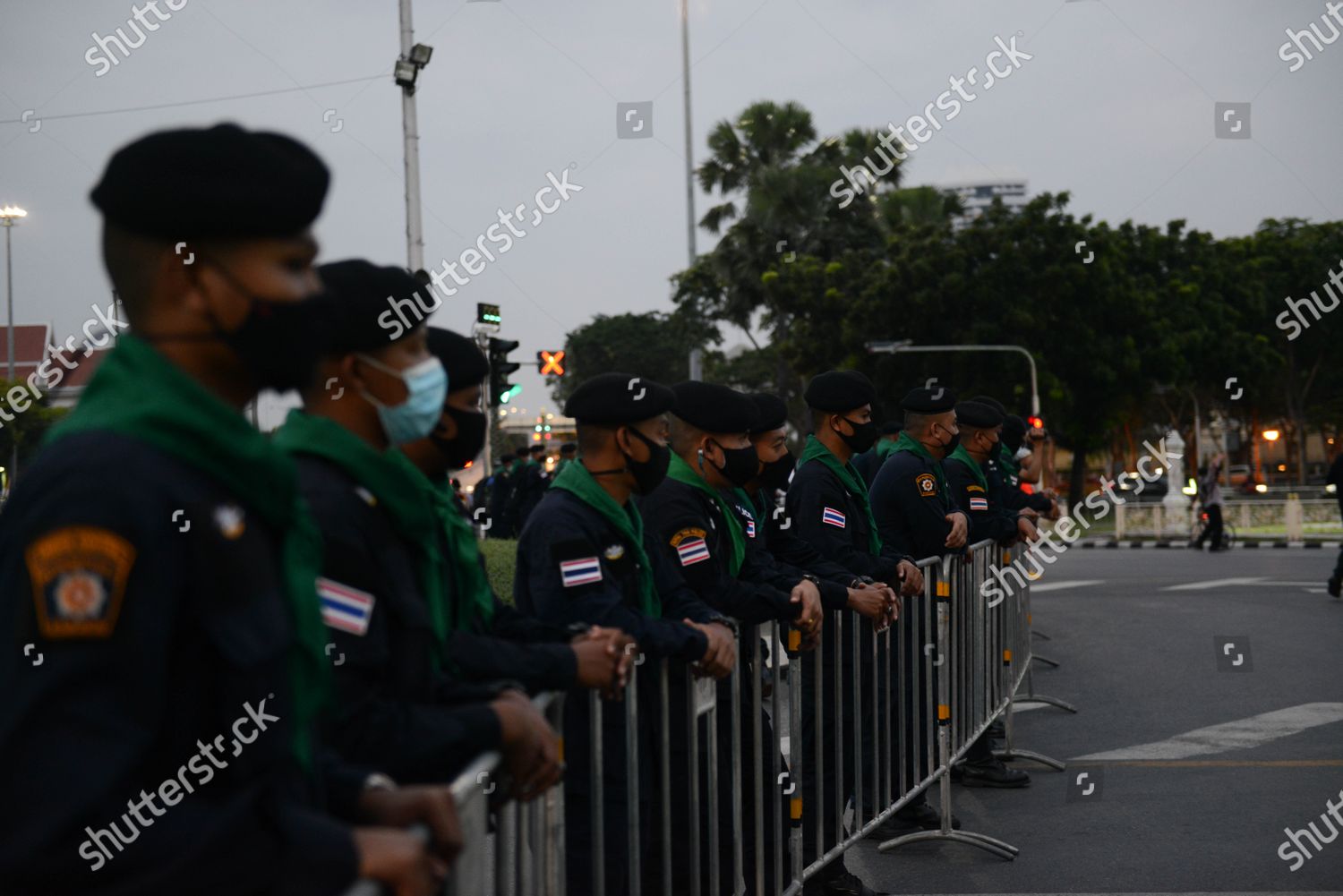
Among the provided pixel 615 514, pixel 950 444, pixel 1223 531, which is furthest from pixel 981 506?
pixel 1223 531

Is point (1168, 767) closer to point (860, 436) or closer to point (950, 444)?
point (950, 444)

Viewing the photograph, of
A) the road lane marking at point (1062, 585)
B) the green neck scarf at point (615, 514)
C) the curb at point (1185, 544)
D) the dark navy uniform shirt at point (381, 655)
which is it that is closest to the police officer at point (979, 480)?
the green neck scarf at point (615, 514)

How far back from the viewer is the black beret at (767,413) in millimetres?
6129

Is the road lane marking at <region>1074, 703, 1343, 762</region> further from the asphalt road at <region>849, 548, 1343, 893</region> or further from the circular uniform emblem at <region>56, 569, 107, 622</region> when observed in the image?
the circular uniform emblem at <region>56, 569, 107, 622</region>

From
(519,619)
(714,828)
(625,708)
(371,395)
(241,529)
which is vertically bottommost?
(714,828)

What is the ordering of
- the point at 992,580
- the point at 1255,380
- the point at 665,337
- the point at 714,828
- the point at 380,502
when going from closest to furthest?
the point at 380,502, the point at 714,828, the point at 992,580, the point at 1255,380, the point at 665,337

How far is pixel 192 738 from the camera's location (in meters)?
1.73

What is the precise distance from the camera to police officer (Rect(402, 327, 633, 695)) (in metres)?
2.88

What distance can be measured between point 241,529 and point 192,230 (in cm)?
40

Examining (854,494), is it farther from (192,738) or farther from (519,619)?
(192,738)

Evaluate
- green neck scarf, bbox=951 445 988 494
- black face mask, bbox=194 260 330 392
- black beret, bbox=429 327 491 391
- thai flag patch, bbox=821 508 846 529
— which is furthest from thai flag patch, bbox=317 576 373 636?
green neck scarf, bbox=951 445 988 494

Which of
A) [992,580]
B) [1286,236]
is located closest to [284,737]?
[992,580]

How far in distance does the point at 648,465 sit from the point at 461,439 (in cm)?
115

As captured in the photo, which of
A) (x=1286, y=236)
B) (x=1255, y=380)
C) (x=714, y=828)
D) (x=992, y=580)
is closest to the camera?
(x=714, y=828)
